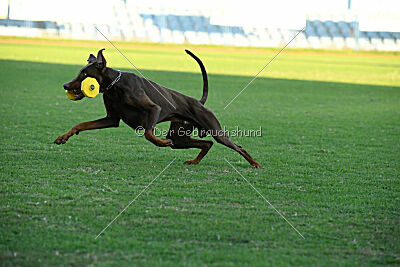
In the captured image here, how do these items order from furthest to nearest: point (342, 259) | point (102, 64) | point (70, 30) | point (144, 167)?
point (70, 30) → point (144, 167) → point (102, 64) → point (342, 259)

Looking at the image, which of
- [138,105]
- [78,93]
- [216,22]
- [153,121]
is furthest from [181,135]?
[216,22]

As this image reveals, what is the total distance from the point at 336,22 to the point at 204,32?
49.0ft

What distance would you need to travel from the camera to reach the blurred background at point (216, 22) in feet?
192

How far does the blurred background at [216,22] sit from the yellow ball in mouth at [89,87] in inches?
2034

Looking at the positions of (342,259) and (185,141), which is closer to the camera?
(342,259)

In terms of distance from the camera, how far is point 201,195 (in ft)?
20.9

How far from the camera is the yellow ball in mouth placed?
22.2 feet

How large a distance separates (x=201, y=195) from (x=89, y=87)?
A: 1872 mm

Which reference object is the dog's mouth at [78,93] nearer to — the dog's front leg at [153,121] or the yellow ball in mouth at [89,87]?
the yellow ball in mouth at [89,87]

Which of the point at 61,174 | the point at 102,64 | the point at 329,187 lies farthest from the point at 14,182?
the point at 329,187

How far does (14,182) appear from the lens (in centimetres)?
659

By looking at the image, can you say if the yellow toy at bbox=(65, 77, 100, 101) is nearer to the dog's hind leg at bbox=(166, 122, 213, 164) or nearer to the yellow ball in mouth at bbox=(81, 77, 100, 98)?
the yellow ball in mouth at bbox=(81, 77, 100, 98)

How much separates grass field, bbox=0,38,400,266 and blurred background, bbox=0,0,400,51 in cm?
4751

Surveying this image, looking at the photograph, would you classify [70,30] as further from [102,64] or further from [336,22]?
[102,64]
